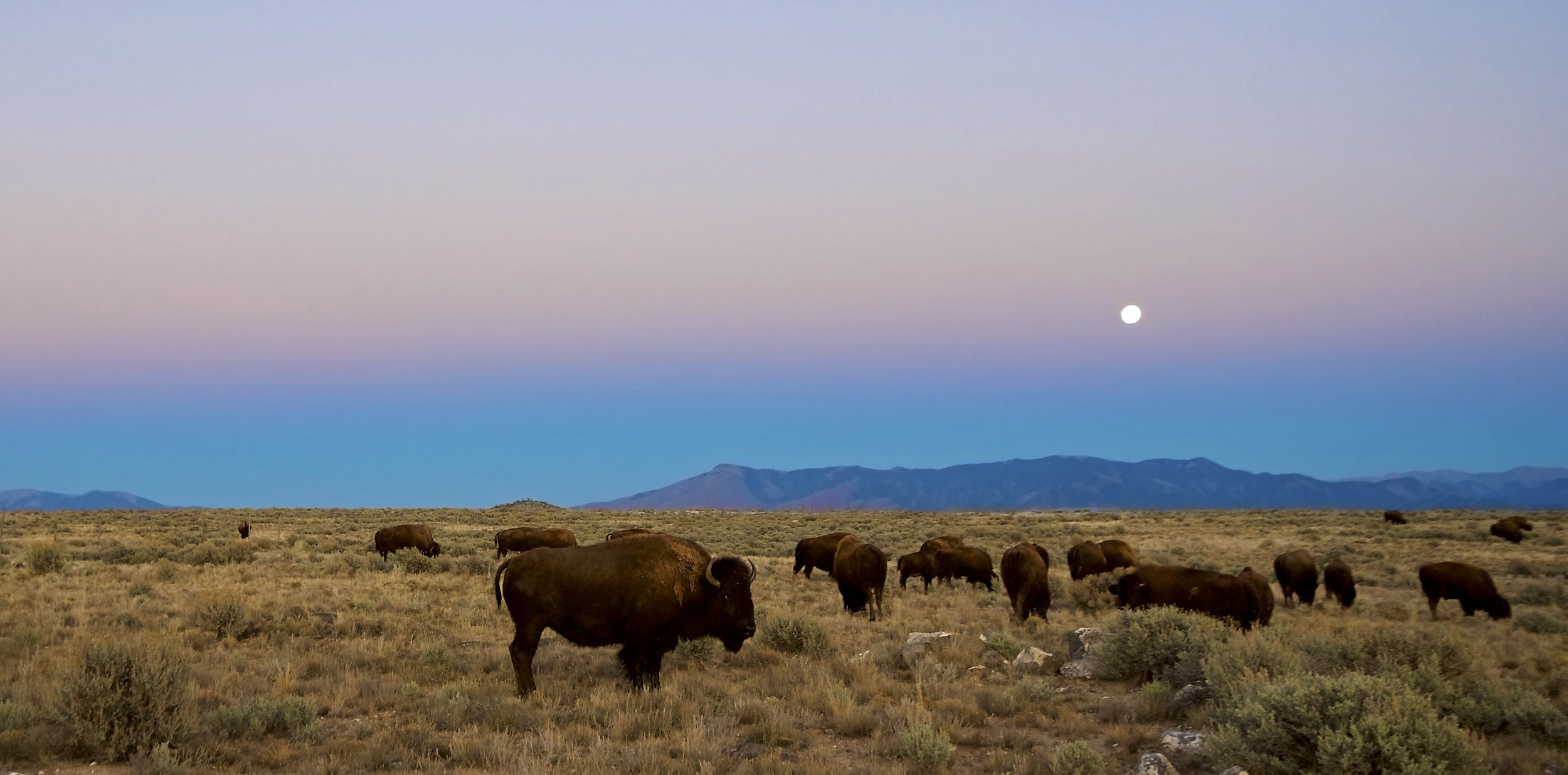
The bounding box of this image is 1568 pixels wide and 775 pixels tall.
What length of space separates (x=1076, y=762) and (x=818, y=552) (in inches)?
700

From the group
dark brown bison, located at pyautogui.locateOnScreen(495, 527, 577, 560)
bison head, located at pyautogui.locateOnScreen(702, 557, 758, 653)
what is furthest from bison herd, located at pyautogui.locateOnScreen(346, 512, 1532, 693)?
dark brown bison, located at pyautogui.locateOnScreen(495, 527, 577, 560)

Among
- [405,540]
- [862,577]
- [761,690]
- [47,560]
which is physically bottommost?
[761,690]

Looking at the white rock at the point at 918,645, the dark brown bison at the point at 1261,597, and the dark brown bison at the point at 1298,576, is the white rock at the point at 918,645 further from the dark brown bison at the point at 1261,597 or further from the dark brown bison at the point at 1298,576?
the dark brown bison at the point at 1298,576

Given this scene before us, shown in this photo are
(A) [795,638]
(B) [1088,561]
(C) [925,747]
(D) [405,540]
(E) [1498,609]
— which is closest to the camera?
(C) [925,747]

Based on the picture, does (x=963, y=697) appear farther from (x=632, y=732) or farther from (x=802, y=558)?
(x=802, y=558)

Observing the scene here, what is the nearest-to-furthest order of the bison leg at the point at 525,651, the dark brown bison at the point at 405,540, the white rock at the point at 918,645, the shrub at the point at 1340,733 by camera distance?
the shrub at the point at 1340,733 < the bison leg at the point at 525,651 < the white rock at the point at 918,645 < the dark brown bison at the point at 405,540

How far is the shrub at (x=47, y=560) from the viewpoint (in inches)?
872

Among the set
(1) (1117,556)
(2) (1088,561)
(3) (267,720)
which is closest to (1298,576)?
(1) (1117,556)

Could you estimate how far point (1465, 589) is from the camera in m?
18.9

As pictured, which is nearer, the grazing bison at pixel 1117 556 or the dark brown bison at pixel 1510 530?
the grazing bison at pixel 1117 556

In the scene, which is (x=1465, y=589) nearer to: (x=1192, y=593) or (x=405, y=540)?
(x=1192, y=593)

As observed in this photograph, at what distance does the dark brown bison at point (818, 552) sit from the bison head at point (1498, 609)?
15313mm

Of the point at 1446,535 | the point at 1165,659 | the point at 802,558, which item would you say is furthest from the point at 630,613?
the point at 1446,535

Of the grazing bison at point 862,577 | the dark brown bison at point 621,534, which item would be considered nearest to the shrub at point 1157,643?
the grazing bison at point 862,577
